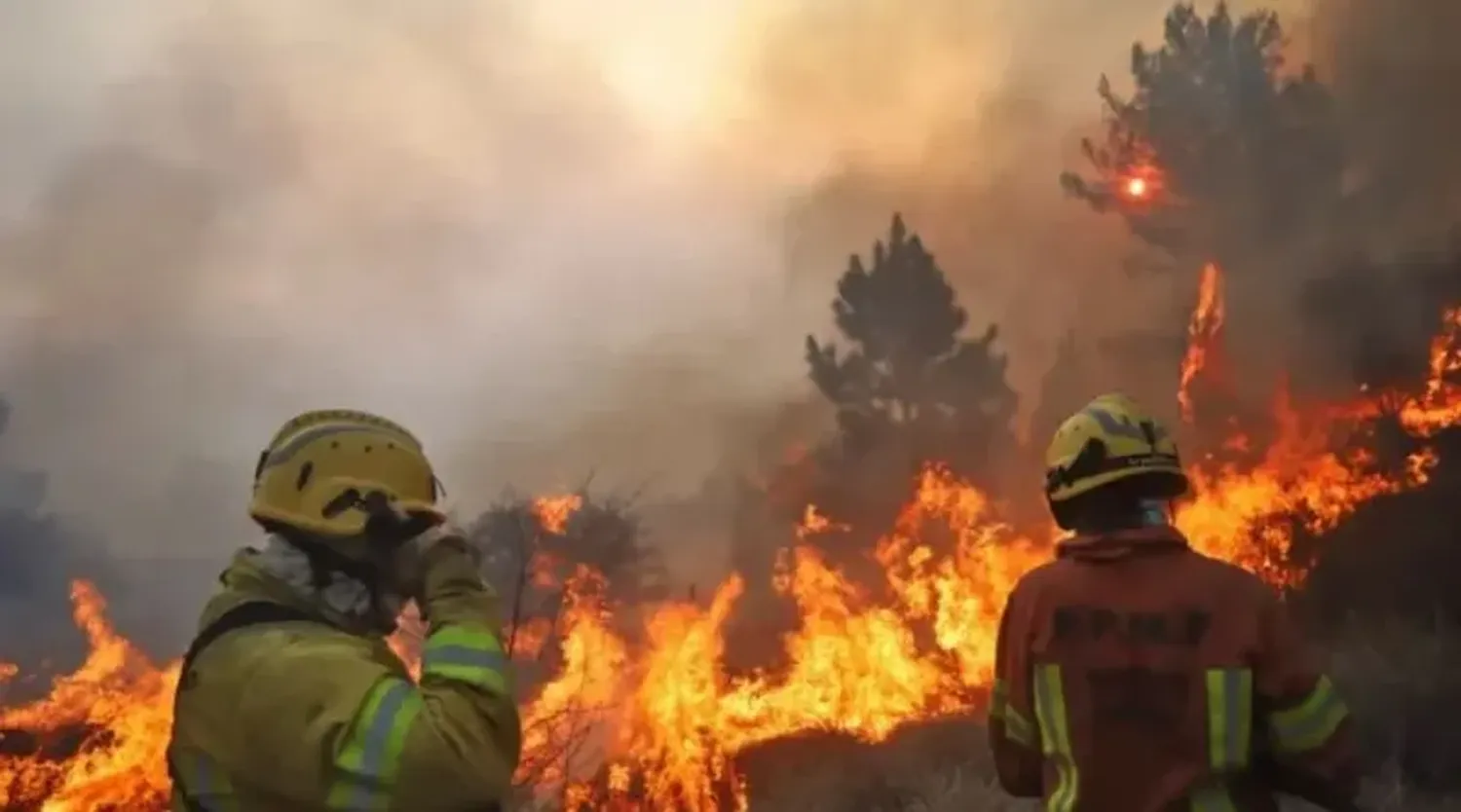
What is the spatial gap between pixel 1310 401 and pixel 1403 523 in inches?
129

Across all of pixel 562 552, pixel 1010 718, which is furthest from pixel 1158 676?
pixel 562 552

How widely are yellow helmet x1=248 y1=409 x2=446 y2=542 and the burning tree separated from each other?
1809 cm

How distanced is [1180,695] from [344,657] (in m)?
1.89

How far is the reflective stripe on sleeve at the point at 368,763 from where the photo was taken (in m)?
1.96

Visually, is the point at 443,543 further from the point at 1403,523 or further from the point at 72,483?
the point at 72,483

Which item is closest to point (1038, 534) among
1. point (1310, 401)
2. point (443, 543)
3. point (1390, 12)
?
point (1310, 401)

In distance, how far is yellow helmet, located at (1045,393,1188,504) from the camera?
3033 mm

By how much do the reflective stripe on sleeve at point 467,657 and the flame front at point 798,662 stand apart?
906cm

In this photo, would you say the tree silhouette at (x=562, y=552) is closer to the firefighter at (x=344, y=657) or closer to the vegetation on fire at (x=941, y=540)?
the vegetation on fire at (x=941, y=540)

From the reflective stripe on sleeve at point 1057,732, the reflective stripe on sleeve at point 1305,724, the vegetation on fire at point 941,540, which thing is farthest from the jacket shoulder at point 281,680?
the vegetation on fire at point 941,540

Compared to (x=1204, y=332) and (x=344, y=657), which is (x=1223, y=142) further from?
(x=344, y=657)

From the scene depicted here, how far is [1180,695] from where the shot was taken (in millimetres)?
2742

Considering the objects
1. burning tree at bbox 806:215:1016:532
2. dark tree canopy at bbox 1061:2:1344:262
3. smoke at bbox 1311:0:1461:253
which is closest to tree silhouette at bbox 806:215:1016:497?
burning tree at bbox 806:215:1016:532

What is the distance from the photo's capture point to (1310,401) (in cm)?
1533
